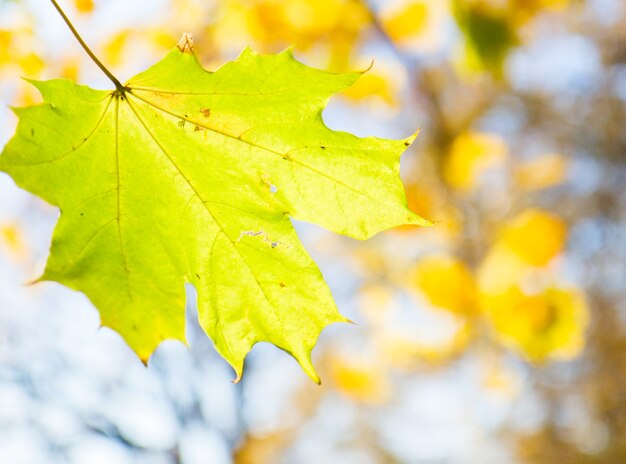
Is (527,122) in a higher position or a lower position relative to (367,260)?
higher

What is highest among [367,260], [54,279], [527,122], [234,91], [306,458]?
[527,122]

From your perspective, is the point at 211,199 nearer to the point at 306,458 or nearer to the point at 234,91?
the point at 234,91

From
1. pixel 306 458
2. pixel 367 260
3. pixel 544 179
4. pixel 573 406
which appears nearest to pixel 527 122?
pixel 544 179

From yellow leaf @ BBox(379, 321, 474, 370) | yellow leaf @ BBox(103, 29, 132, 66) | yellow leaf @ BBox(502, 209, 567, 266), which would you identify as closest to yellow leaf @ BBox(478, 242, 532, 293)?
yellow leaf @ BBox(502, 209, 567, 266)

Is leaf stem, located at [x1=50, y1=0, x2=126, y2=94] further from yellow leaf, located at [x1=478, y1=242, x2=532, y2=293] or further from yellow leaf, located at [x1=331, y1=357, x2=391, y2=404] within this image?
yellow leaf, located at [x1=331, y1=357, x2=391, y2=404]

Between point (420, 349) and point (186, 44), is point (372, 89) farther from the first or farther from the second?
point (420, 349)

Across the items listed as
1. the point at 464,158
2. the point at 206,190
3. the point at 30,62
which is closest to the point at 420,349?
the point at 464,158
